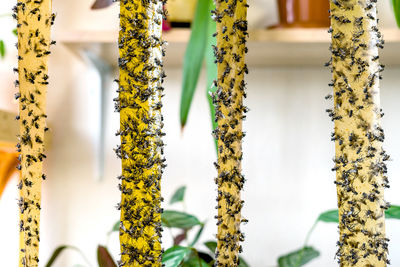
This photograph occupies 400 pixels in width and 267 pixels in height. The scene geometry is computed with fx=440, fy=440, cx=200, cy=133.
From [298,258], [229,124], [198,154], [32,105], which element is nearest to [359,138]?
[229,124]

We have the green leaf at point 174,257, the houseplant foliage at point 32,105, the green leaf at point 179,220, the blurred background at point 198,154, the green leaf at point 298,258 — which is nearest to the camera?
the houseplant foliage at point 32,105

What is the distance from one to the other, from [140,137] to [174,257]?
23 cm

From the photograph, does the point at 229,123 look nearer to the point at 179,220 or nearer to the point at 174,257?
the point at 174,257

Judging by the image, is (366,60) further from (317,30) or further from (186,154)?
(186,154)

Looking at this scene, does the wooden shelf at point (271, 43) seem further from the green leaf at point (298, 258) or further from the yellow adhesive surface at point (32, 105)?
the yellow adhesive surface at point (32, 105)

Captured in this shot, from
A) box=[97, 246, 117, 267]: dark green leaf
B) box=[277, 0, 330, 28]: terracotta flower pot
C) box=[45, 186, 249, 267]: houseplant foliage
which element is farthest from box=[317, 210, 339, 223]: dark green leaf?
box=[277, 0, 330, 28]: terracotta flower pot

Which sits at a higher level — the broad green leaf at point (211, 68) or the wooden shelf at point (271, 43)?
the wooden shelf at point (271, 43)

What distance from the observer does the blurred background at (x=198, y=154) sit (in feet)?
3.22

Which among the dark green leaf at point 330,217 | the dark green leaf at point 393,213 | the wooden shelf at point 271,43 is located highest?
the wooden shelf at point 271,43

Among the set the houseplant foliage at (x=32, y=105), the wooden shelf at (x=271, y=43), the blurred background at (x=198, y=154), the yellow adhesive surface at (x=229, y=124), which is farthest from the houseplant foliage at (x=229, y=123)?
the blurred background at (x=198, y=154)

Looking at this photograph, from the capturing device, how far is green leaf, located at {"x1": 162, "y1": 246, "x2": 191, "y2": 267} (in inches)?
17.7

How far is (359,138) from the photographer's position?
28cm

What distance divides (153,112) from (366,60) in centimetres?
14

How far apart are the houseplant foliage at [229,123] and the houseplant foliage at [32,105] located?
0.37 ft
